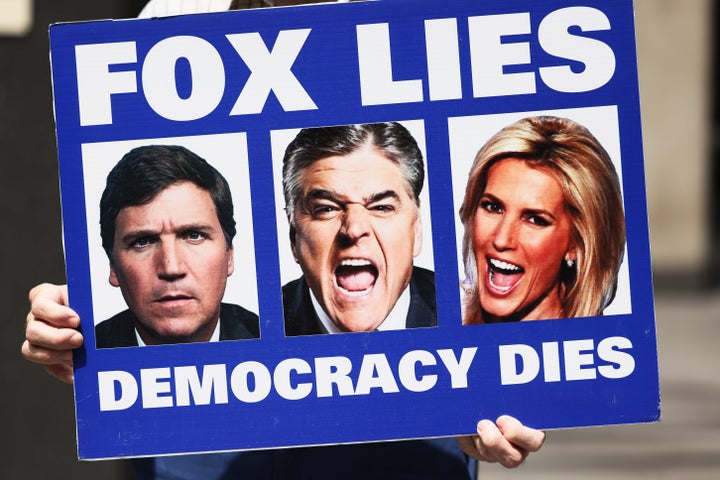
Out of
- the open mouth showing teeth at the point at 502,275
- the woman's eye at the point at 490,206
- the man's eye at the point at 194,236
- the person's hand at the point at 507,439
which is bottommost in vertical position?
the person's hand at the point at 507,439

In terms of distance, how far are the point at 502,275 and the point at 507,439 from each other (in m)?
0.31

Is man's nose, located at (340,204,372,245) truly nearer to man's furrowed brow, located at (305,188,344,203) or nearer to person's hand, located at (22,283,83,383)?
man's furrowed brow, located at (305,188,344,203)

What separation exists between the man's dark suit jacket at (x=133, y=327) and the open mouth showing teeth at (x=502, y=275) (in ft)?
1.50

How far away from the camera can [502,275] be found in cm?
241

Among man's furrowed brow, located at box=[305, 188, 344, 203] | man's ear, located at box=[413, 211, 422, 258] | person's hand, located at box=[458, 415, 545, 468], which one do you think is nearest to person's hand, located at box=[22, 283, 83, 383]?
man's furrowed brow, located at box=[305, 188, 344, 203]

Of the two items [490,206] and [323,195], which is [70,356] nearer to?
[323,195]

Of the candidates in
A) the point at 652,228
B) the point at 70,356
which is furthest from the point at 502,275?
the point at 652,228

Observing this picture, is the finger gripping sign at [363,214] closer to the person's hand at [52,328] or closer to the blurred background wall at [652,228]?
the person's hand at [52,328]

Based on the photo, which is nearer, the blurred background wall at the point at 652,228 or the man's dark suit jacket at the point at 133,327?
the man's dark suit jacket at the point at 133,327

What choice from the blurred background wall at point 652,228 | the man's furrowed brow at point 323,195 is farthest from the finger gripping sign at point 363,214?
the blurred background wall at point 652,228

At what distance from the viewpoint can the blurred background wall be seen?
4.51 metres

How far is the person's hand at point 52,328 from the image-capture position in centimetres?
238

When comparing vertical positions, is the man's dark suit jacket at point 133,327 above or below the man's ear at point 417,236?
below

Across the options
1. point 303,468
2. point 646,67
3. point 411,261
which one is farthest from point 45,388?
point 646,67
